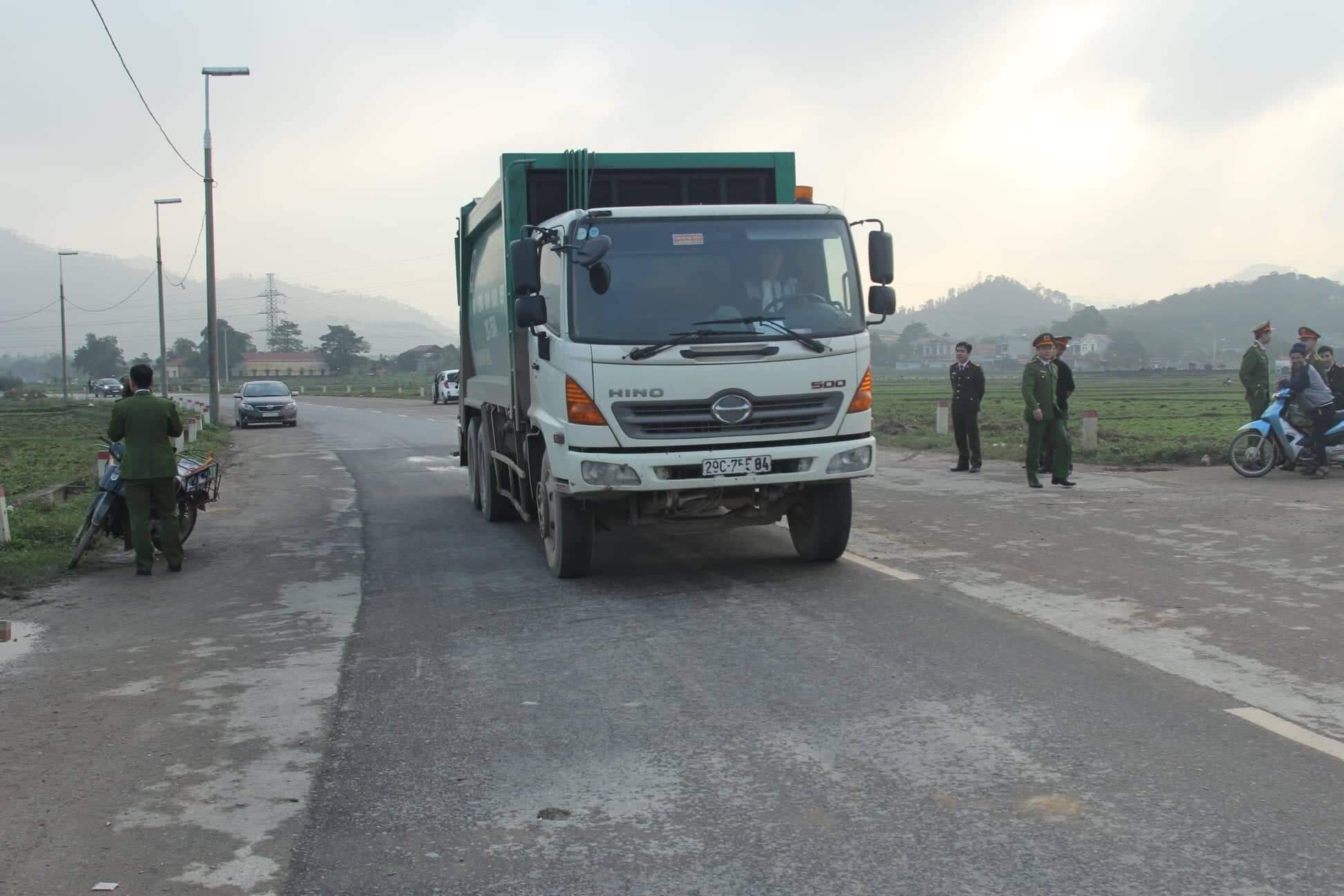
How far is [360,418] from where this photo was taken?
136 feet

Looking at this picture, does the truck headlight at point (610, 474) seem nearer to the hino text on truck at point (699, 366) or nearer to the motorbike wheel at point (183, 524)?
the hino text on truck at point (699, 366)

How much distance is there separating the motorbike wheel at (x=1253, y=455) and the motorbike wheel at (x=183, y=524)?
39.2 feet

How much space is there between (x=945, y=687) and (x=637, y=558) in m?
4.62

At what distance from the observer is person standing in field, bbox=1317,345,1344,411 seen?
50.7 ft

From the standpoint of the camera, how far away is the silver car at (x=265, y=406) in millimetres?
37500

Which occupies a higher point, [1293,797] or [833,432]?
[833,432]

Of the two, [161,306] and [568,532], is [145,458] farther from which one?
[161,306]

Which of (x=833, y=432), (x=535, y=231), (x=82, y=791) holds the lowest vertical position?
(x=82, y=791)

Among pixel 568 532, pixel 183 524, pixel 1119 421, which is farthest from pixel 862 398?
pixel 1119 421

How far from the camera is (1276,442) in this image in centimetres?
1488

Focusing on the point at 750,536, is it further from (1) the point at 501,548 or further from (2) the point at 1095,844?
(2) the point at 1095,844

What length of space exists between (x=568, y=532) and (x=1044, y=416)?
780 cm

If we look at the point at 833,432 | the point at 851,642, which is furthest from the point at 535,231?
the point at 851,642

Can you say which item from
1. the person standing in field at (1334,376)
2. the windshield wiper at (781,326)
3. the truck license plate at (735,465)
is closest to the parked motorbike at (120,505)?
the truck license plate at (735,465)
